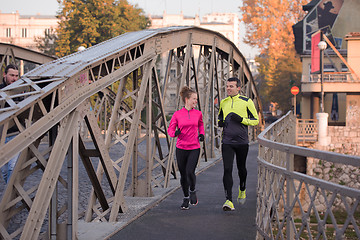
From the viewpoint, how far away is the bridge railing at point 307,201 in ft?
12.3

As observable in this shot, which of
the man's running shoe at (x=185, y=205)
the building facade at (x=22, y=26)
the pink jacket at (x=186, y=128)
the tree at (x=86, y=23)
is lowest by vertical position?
the man's running shoe at (x=185, y=205)

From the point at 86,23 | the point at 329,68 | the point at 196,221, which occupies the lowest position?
the point at 196,221

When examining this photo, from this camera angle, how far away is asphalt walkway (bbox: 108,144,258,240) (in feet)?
22.1

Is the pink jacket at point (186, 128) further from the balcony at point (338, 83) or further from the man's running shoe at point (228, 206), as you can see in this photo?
the balcony at point (338, 83)

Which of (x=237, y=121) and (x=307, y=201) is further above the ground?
(x=237, y=121)

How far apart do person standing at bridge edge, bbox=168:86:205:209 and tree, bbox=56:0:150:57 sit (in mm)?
39695

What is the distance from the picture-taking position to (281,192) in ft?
17.5

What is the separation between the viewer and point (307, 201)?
4.30 m

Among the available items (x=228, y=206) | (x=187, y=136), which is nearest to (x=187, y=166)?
(x=187, y=136)

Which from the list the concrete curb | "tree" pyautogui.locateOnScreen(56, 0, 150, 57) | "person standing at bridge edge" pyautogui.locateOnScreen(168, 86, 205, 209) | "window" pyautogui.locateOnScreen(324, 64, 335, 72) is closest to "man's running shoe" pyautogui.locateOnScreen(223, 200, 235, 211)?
"person standing at bridge edge" pyautogui.locateOnScreen(168, 86, 205, 209)

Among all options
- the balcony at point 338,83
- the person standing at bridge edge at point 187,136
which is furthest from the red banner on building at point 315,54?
the person standing at bridge edge at point 187,136

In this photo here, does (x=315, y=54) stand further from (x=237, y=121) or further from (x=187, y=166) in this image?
(x=237, y=121)

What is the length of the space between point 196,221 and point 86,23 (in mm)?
41769

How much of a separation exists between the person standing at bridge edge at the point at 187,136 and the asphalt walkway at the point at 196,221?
36 cm
